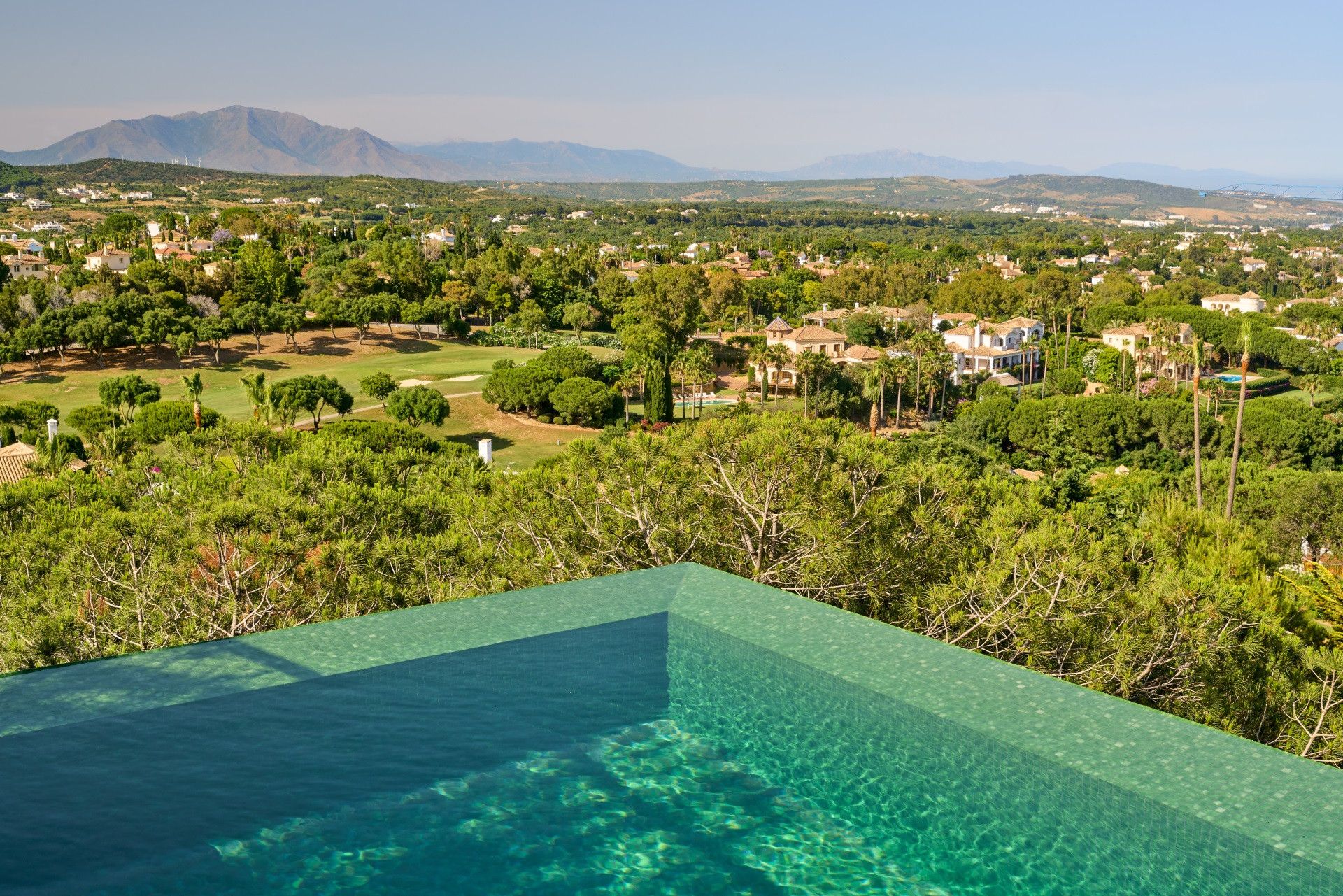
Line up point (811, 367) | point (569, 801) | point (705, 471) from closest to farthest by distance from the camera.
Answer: point (569, 801) < point (705, 471) < point (811, 367)

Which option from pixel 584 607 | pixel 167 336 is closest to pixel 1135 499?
pixel 584 607

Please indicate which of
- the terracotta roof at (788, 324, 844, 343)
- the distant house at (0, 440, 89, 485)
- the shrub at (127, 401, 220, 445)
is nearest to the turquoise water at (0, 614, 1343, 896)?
the distant house at (0, 440, 89, 485)

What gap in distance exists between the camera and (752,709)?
18.6ft

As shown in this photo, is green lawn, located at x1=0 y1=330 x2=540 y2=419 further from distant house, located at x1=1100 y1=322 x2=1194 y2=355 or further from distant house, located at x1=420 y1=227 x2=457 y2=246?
distant house, located at x1=420 y1=227 x2=457 y2=246

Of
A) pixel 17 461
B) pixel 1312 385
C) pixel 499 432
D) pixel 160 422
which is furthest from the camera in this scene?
pixel 1312 385

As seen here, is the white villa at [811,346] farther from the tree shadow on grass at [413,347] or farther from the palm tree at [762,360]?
the tree shadow on grass at [413,347]

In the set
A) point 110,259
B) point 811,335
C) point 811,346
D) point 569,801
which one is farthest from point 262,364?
point 569,801

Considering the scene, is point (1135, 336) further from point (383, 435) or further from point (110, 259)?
point (110, 259)

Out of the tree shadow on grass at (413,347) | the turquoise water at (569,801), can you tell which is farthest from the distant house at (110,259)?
the turquoise water at (569,801)

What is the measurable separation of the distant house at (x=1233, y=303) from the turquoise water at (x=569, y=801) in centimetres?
7959

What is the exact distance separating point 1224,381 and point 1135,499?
29.4 meters

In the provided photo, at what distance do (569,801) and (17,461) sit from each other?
77.3 feet

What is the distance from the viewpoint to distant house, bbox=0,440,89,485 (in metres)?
22.1

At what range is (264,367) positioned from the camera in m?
43.5
